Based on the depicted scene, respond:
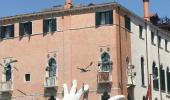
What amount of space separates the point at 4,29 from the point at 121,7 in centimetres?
1072

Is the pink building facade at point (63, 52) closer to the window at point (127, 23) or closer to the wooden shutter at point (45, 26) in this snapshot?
the wooden shutter at point (45, 26)

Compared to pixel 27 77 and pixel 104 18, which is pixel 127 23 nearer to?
pixel 104 18

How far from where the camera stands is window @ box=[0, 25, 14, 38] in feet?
160

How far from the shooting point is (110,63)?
144ft

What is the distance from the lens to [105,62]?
44.1m

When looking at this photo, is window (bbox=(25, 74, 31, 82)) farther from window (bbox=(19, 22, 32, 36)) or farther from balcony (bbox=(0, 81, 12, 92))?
window (bbox=(19, 22, 32, 36))

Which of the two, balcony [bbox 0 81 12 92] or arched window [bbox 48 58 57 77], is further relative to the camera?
balcony [bbox 0 81 12 92]

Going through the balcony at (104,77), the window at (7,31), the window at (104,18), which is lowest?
the balcony at (104,77)

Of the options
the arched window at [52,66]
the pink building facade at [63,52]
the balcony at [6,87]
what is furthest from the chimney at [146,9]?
the balcony at [6,87]

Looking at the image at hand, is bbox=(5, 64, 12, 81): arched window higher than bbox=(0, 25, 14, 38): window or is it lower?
lower

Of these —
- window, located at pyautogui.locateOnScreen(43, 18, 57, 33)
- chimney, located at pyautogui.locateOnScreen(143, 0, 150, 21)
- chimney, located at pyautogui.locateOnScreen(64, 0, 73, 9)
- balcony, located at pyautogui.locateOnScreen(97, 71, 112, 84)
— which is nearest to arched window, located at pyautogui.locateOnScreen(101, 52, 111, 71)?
balcony, located at pyautogui.locateOnScreen(97, 71, 112, 84)

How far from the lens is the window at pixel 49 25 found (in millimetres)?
46750

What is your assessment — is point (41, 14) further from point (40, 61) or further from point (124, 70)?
point (124, 70)


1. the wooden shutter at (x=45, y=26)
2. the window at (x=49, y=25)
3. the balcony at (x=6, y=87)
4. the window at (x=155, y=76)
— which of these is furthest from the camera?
the window at (x=155, y=76)
